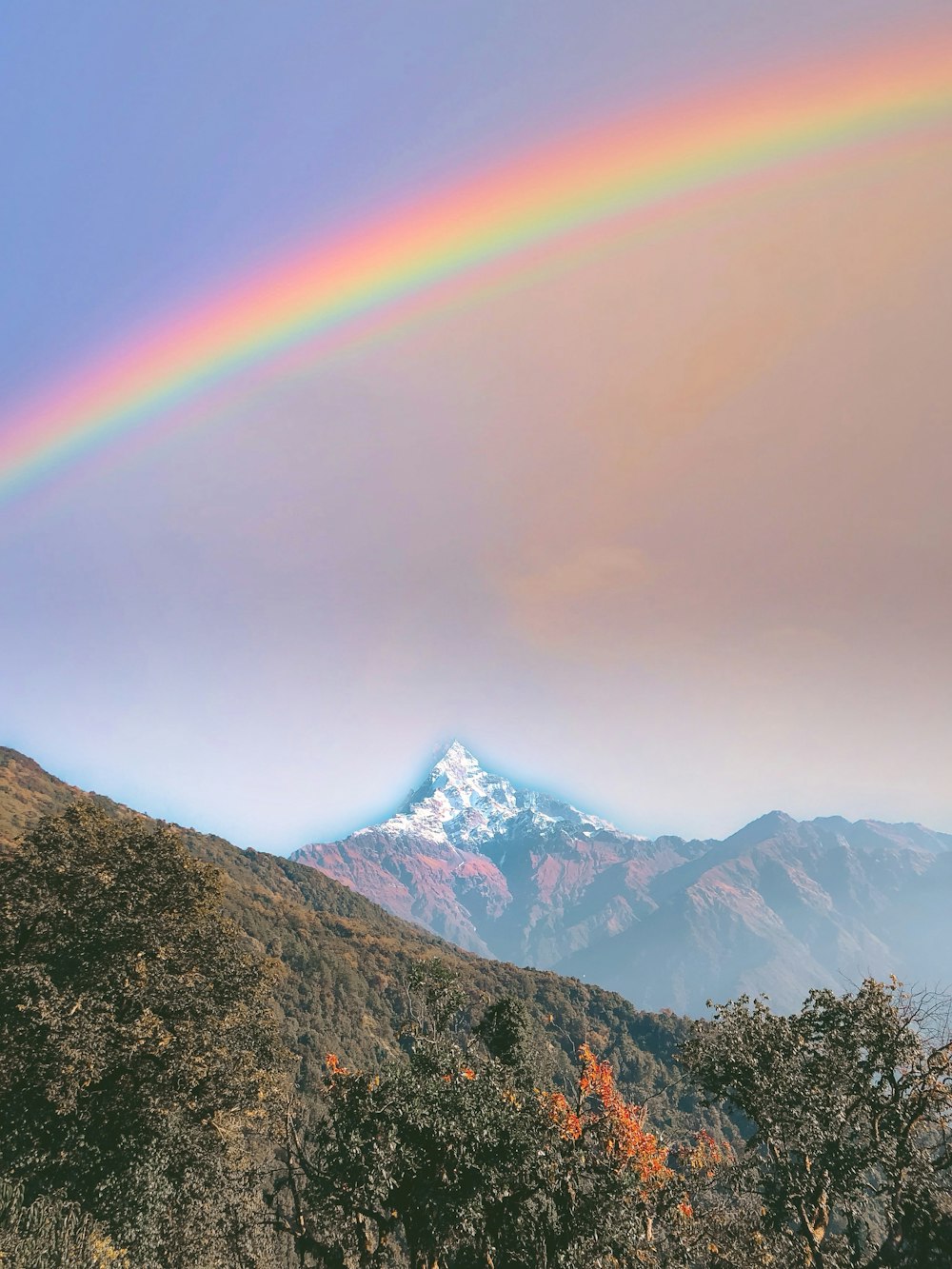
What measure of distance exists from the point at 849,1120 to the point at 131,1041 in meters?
30.7

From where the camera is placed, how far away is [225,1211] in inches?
1228

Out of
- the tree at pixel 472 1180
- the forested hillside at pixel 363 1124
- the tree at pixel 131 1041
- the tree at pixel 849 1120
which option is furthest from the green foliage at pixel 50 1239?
the tree at pixel 849 1120

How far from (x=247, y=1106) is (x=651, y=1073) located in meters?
204

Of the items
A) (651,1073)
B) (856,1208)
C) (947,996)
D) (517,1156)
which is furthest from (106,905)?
(651,1073)

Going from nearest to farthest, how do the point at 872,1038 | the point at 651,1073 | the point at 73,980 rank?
the point at 872,1038 < the point at 73,980 < the point at 651,1073

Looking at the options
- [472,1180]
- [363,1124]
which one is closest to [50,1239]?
[363,1124]

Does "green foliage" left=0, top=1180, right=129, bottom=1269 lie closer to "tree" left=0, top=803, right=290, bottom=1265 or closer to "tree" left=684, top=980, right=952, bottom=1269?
"tree" left=0, top=803, right=290, bottom=1265

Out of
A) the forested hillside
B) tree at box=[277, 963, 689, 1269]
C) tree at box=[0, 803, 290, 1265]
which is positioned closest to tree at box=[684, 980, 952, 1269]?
the forested hillside

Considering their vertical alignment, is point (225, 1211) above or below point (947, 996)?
below

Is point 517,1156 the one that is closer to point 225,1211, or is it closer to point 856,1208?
point 856,1208

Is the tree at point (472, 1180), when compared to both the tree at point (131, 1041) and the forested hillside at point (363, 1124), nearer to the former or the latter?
the forested hillside at point (363, 1124)

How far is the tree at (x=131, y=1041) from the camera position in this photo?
26.8m

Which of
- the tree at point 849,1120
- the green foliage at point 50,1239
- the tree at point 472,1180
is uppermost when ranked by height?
the tree at point 849,1120

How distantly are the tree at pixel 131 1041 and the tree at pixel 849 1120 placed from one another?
78.8ft
